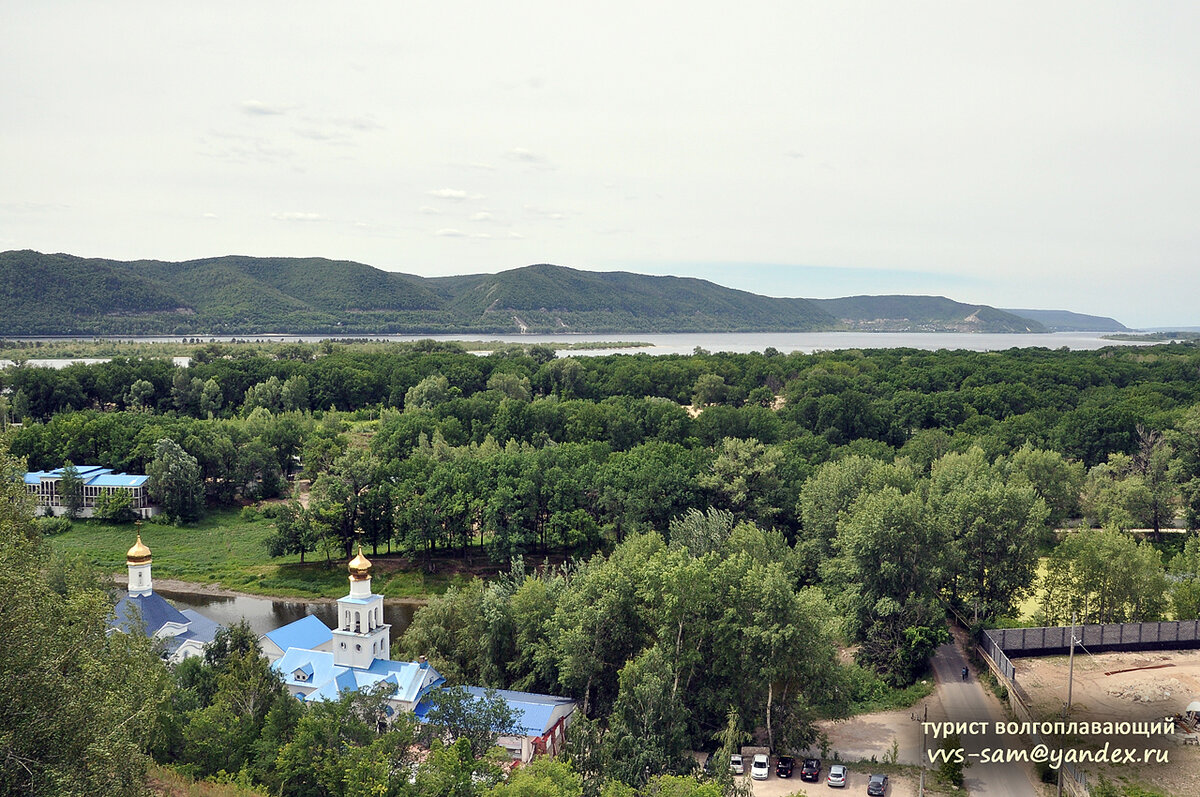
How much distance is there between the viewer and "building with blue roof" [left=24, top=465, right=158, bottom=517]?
62.8 m

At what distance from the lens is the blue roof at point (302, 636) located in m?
33.7

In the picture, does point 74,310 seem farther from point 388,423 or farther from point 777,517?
point 777,517

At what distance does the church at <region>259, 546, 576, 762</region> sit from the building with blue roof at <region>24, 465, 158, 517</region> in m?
36.4

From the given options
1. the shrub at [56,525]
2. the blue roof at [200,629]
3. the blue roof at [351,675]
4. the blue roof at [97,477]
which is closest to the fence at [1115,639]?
the blue roof at [351,675]

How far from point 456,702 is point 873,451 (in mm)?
47066

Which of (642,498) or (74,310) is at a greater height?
(74,310)

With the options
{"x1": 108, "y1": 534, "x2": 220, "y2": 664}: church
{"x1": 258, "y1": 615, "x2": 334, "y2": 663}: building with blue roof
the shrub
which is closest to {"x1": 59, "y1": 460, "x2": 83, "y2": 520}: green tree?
the shrub

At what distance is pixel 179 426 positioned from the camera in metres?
70.9

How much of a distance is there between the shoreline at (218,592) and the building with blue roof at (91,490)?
12.1 metres

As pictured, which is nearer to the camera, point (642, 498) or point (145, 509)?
point (642, 498)

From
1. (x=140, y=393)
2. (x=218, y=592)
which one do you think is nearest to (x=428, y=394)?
(x=140, y=393)

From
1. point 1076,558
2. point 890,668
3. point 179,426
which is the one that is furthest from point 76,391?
point 1076,558

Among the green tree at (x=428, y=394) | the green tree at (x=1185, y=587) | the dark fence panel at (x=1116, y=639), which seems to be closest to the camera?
the dark fence panel at (x=1116, y=639)

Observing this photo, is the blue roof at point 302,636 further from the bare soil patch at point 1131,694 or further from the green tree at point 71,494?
the green tree at point 71,494
